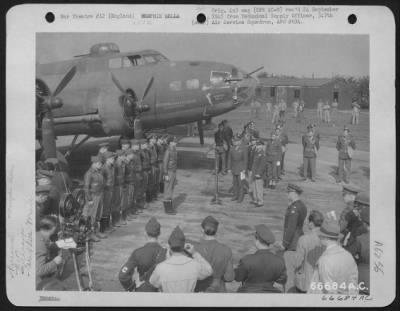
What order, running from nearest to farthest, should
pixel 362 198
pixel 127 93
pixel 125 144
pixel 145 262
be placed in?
1. pixel 145 262
2. pixel 362 198
3. pixel 125 144
4. pixel 127 93

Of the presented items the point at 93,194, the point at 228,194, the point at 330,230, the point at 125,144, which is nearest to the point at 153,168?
the point at 125,144

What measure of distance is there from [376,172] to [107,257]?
2.98m

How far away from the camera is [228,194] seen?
16.7 feet

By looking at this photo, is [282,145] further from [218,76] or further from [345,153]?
[218,76]

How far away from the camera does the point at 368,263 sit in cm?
496

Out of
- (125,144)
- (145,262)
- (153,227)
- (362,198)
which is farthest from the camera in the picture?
(125,144)

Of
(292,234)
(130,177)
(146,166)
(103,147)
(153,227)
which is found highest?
(103,147)

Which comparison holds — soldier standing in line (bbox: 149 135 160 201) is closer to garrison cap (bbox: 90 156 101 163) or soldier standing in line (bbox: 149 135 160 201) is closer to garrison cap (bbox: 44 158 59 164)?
garrison cap (bbox: 90 156 101 163)

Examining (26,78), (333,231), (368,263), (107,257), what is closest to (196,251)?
(107,257)

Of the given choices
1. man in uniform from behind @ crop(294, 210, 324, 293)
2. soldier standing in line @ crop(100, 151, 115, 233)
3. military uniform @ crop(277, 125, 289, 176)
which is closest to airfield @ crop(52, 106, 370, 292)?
military uniform @ crop(277, 125, 289, 176)

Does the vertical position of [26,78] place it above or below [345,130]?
above

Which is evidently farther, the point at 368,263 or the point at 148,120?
the point at 148,120

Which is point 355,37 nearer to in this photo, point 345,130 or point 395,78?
point 395,78

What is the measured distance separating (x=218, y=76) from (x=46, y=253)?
262 cm
